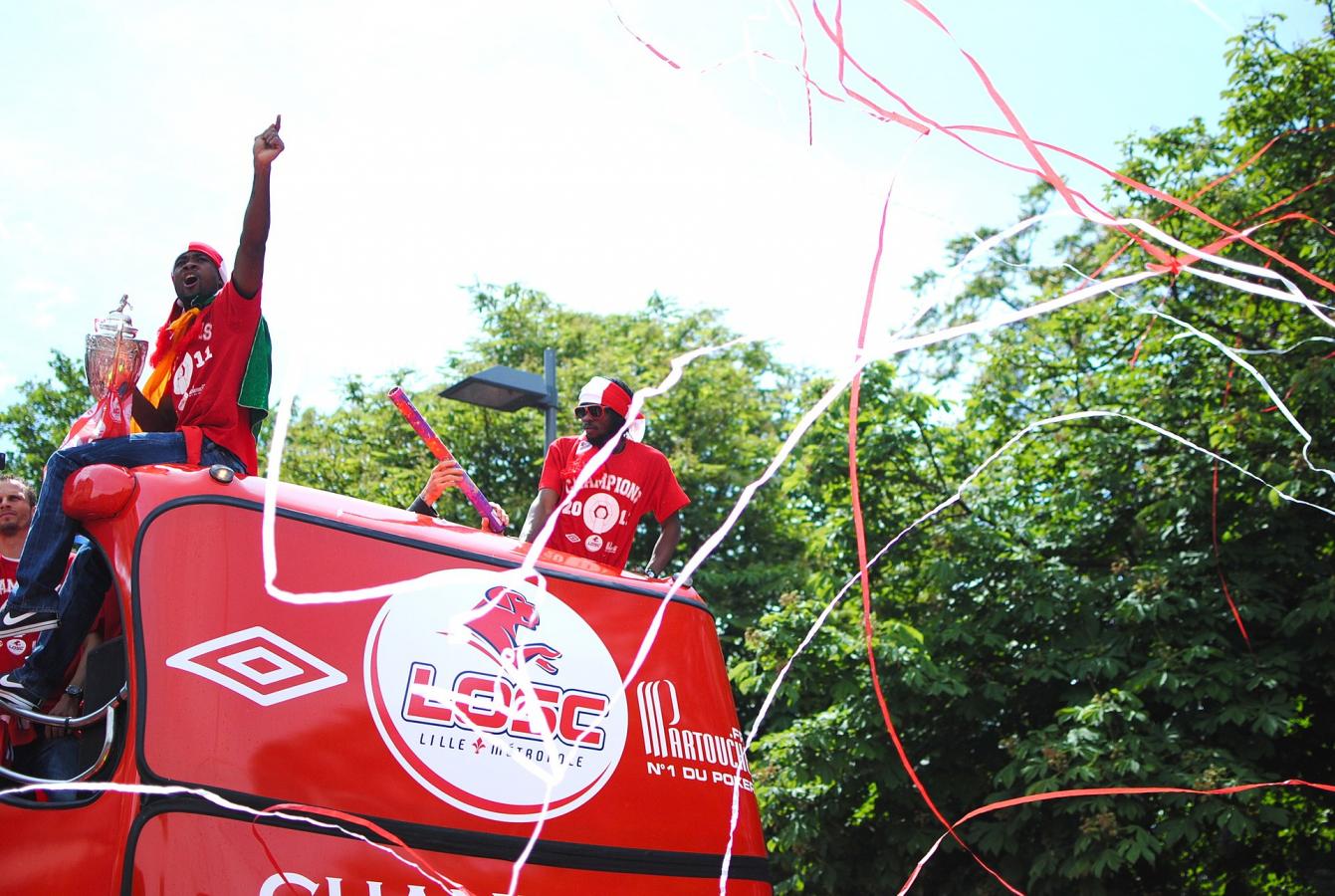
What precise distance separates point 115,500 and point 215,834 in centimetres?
93

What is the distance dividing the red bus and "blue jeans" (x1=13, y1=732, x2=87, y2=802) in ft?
0.24

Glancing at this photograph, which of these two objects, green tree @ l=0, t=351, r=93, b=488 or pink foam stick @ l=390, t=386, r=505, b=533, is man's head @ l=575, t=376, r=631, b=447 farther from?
green tree @ l=0, t=351, r=93, b=488

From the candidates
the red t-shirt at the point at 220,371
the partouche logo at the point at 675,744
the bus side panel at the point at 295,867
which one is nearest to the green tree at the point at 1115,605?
the partouche logo at the point at 675,744

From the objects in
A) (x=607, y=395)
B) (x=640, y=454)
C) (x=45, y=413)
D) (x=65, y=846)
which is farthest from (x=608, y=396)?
(x=45, y=413)

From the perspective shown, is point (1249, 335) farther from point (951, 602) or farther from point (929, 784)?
point (929, 784)

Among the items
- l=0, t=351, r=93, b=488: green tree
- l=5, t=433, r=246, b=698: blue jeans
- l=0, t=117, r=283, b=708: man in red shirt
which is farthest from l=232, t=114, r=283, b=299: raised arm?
l=0, t=351, r=93, b=488: green tree

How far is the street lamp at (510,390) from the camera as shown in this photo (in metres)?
8.66

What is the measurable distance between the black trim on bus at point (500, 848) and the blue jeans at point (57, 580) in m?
0.74

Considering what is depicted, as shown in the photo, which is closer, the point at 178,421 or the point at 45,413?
the point at 178,421

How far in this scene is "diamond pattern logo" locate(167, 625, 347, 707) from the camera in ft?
10.4

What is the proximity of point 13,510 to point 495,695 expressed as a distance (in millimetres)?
2287

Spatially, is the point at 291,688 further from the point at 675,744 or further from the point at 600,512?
the point at 600,512

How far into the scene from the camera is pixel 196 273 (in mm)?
4273

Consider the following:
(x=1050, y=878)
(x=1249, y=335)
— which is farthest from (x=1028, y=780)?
(x=1249, y=335)
